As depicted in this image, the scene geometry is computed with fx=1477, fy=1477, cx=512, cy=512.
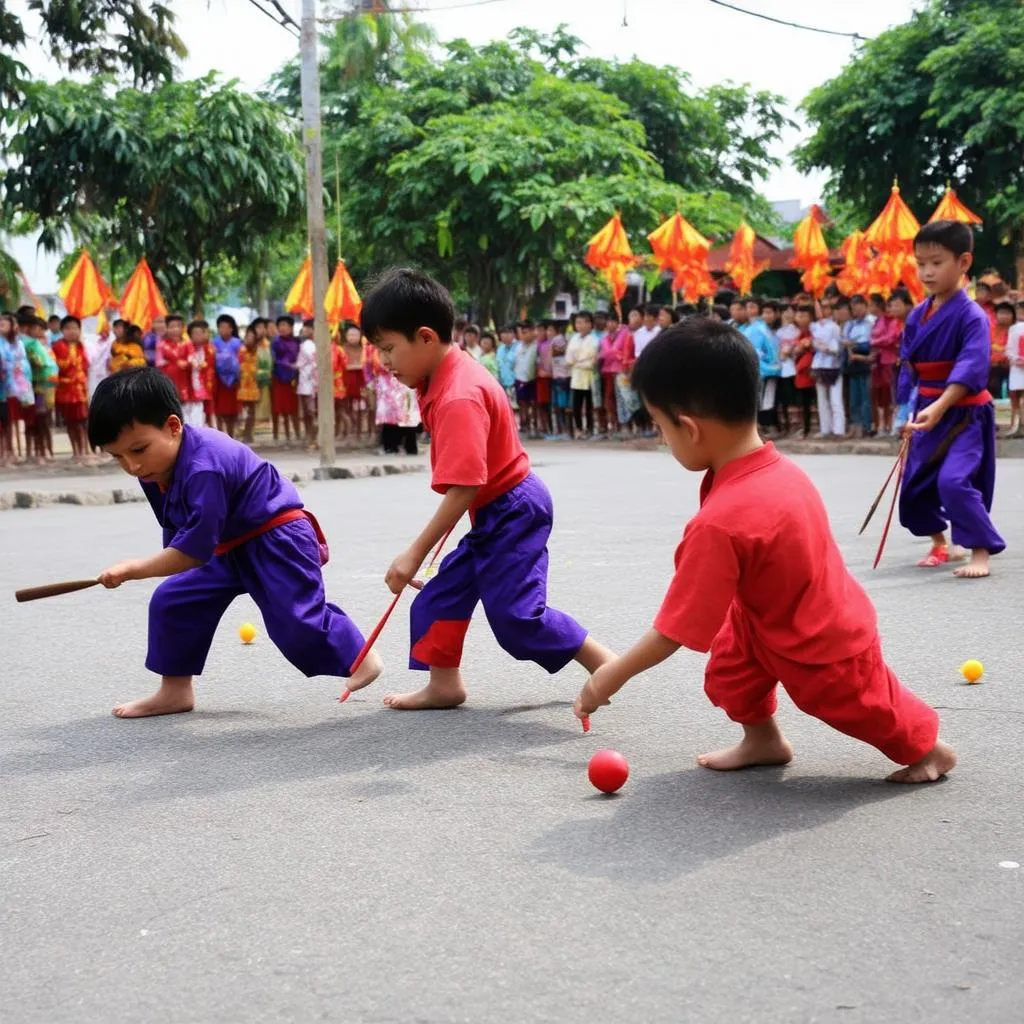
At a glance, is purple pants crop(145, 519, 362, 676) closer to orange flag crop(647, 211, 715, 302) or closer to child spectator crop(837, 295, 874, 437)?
child spectator crop(837, 295, 874, 437)

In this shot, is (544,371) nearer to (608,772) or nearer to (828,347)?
(828,347)

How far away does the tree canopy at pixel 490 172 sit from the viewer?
76.2 feet

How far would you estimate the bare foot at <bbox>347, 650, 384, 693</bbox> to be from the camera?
15.9ft

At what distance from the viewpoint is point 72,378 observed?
17141 millimetres

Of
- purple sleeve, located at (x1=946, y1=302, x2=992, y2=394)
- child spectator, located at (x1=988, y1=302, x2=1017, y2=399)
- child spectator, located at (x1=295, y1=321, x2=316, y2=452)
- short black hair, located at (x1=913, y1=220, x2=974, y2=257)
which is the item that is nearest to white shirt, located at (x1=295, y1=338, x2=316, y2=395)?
child spectator, located at (x1=295, y1=321, x2=316, y2=452)

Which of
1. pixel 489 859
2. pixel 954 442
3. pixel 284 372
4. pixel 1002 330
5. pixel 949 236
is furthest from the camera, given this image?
pixel 284 372

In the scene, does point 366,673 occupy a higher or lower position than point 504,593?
lower

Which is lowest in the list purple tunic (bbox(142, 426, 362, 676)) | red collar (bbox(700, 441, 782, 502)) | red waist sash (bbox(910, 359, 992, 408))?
purple tunic (bbox(142, 426, 362, 676))

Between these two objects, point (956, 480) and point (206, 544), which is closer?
point (206, 544)

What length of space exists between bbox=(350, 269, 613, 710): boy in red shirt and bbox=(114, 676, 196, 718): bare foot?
2.60 feet

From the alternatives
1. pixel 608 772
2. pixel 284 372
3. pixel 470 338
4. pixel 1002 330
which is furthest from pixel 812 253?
pixel 608 772

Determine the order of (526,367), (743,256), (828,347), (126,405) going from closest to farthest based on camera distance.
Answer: (126,405) < (828,347) < (526,367) < (743,256)

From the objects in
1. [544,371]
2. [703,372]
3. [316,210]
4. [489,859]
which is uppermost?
[316,210]

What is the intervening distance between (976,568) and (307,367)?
13756 millimetres
